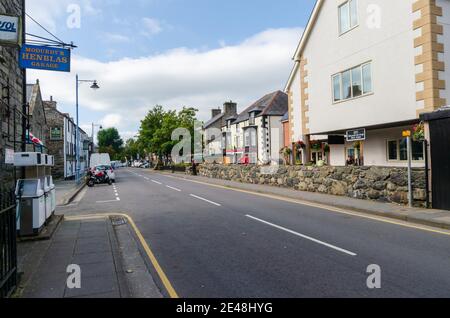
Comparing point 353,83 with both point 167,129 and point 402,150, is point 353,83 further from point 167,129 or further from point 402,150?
point 167,129

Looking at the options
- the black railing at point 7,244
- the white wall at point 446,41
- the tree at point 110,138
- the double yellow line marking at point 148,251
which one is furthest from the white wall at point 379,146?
the tree at point 110,138

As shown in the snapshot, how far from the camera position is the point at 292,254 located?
675 cm

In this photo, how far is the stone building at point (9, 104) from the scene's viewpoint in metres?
8.47

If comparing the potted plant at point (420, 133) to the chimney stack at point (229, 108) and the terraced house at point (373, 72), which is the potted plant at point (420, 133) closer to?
the terraced house at point (373, 72)

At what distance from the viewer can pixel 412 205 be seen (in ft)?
38.3

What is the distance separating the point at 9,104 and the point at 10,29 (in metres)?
3.02

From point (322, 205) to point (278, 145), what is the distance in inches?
1270

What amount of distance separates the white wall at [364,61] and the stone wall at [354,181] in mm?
2631

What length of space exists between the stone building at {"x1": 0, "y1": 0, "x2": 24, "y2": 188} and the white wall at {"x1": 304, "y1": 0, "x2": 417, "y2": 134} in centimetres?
1380

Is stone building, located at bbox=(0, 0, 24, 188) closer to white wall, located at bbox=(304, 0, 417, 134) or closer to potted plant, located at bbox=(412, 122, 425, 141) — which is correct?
potted plant, located at bbox=(412, 122, 425, 141)

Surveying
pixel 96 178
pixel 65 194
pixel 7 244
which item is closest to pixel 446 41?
pixel 7 244

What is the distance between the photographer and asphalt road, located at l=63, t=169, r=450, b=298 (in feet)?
16.5
